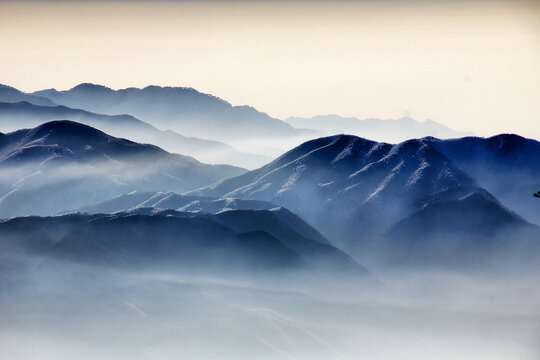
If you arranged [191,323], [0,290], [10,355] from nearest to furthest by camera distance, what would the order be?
[10,355] < [0,290] < [191,323]

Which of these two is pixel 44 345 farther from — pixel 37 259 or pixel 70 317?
pixel 37 259

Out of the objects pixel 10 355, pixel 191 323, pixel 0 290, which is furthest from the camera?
pixel 191 323

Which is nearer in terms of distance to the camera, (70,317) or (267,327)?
(70,317)

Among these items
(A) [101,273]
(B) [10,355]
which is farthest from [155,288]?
(B) [10,355]

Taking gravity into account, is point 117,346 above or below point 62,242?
below

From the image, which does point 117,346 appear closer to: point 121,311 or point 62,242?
point 121,311

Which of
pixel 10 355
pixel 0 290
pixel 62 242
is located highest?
pixel 62 242

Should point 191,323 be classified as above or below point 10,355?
above

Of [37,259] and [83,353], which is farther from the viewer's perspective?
[37,259]

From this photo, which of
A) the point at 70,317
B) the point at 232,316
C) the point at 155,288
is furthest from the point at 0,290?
the point at 232,316
